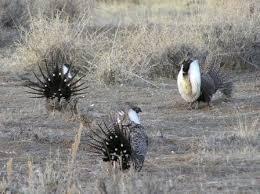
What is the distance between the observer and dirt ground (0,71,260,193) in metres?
6.66

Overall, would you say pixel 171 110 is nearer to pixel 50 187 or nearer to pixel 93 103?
pixel 93 103

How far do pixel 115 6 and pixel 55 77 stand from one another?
19568 mm

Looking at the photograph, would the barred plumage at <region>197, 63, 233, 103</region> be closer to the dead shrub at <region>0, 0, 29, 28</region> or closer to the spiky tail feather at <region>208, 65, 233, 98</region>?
the spiky tail feather at <region>208, 65, 233, 98</region>

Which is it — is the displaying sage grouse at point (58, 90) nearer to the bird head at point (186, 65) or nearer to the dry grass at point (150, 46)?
the bird head at point (186, 65)

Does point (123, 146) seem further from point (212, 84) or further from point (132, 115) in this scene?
point (212, 84)

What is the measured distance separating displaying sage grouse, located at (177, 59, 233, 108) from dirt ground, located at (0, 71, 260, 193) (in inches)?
9.0

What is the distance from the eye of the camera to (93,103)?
40.4 ft

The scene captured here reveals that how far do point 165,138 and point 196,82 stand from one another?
2.24 m

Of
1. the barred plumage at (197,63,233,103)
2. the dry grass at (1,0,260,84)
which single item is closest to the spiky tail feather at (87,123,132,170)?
the barred plumage at (197,63,233,103)

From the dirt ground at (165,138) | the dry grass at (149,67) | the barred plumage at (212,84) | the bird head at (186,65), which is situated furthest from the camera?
the barred plumage at (212,84)

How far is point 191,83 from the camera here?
11.1m

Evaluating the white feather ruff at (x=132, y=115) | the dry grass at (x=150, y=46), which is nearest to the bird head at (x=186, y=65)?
the dry grass at (x=150, y=46)

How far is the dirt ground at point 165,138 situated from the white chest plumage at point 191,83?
0.24 m

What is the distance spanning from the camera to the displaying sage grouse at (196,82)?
1099cm
